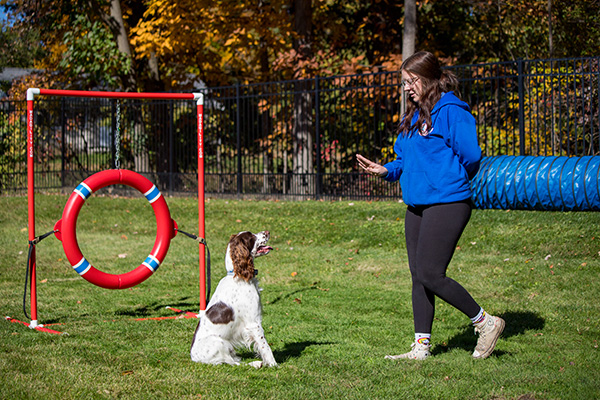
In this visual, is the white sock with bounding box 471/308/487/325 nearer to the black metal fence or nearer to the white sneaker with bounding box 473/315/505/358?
the white sneaker with bounding box 473/315/505/358

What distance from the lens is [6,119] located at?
58.3ft

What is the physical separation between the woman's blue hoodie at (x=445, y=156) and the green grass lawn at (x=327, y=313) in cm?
117

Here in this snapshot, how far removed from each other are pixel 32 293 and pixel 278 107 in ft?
34.2

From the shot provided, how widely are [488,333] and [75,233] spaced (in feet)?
12.2

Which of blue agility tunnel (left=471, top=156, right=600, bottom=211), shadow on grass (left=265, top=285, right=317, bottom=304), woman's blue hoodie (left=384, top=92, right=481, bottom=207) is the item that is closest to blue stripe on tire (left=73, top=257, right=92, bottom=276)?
shadow on grass (left=265, top=285, right=317, bottom=304)

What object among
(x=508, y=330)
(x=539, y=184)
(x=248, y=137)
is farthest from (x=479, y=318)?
(x=248, y=137)

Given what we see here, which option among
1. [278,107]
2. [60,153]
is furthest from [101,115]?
[278,107]

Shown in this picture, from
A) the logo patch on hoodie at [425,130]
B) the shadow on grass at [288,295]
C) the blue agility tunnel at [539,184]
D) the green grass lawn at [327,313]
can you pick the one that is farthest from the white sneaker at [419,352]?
the blue agility tunnel at [539,184]

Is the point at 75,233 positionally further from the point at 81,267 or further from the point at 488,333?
the point at 488,333

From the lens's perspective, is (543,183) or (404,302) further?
(543,183)

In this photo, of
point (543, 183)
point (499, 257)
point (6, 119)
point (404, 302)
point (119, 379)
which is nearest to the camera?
point (119, 379)

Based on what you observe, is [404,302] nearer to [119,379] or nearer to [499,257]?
[499,257]

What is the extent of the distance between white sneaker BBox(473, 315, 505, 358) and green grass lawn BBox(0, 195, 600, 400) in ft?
0.26

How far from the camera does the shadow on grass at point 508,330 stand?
4824 mm
